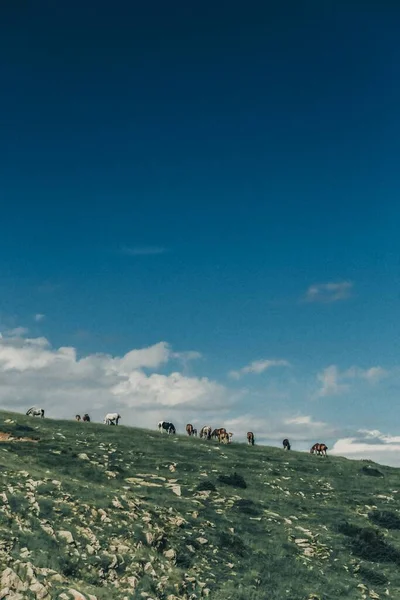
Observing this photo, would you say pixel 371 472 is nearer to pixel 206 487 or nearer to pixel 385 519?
pixel 385 519

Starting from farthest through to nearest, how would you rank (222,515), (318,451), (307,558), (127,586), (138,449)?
(318,451) → (138,449) → (222,515) → (307,558) → (127,586)

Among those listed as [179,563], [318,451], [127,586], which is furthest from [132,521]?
[318,451]

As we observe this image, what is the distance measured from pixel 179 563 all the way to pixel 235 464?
23.2 meters

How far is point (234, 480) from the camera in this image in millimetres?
40438

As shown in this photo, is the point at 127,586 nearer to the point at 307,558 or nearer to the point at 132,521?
the point at 132,521

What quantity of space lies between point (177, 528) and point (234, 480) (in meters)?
13.5

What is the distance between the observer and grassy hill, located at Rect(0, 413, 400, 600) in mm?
21719

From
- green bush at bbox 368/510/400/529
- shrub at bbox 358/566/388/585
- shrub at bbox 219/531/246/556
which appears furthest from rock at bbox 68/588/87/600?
green bush at bbox 368/510/400/529

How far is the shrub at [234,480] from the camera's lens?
39.9 m

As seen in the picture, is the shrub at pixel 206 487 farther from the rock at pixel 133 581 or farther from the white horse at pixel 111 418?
the white horse at pixel 111 418

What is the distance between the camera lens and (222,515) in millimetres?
31562

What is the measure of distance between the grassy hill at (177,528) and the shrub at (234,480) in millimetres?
83

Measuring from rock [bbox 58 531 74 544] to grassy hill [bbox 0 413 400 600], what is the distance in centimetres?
5

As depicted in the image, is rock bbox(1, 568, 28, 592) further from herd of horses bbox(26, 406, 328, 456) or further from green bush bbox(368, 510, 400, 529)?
herd of horses bbox(26, 406, 328, 456)
